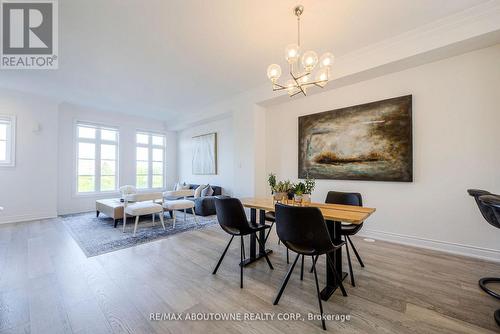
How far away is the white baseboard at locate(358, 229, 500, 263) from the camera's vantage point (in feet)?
8.30

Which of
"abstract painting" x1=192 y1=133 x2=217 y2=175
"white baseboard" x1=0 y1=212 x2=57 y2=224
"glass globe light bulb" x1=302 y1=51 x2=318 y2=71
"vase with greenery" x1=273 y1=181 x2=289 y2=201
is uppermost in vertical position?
"glass globe light bulb" x1=302 y1=51 x2=318 y2=71

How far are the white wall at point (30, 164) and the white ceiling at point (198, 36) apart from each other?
23.1 inches

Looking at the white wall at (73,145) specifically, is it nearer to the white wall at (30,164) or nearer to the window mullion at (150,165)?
the white wall at (30,164)

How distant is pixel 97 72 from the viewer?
3.67 metres

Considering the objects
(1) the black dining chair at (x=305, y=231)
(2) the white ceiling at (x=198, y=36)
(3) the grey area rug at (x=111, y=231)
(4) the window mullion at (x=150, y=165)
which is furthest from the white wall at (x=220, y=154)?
(1) the black dining chair at (x=305, y=231)

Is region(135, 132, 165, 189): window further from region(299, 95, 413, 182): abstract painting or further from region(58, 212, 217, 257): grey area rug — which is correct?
region(299, 95, 413, 182): abstract painting

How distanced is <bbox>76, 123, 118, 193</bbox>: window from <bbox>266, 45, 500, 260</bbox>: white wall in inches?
258

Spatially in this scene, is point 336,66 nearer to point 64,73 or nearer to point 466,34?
point 466,34

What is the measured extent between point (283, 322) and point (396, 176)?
2690 mm

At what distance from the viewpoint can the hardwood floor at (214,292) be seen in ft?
5.00

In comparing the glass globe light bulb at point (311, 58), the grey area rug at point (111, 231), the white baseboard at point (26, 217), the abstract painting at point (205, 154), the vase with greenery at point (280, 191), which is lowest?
the grey area rug at point (111, 231)

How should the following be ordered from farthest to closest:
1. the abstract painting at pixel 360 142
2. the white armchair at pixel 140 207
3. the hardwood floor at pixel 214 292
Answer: the white armchair at pixel 140 207, the abstract painting at pixel 360 142, the hardwood floor at pixel 214 292

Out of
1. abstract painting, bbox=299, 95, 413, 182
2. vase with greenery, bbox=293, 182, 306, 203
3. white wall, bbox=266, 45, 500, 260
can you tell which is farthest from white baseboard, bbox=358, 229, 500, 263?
vase with greenery, bbox=293, 182, 306, 203
